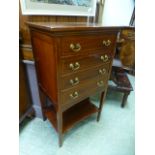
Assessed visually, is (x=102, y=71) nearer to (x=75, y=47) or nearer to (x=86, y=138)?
(x=75, y=47)

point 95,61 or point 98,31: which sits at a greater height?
point 98,31

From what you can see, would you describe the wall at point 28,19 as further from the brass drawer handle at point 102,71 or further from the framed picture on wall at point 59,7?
the brass drawer handle at point 102,71

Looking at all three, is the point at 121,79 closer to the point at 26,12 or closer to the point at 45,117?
the point at 45,117

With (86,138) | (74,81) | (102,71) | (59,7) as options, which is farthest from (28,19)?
(86,138)

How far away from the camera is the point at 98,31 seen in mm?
982

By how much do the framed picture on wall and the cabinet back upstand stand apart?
0.17 meters

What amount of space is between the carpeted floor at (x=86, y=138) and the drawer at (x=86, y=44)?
84 cm

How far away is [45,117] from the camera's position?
1521 millimetres
